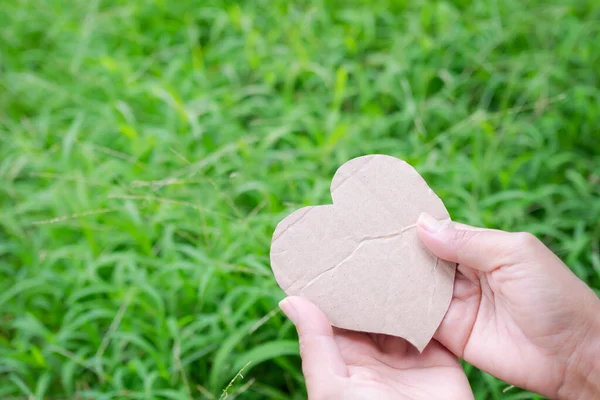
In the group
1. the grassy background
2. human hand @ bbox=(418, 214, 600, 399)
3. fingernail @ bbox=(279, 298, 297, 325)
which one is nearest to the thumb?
human hand @ bbox=(418, 214, 600, 399)

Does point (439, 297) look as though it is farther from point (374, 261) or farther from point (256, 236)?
point (256, 236)

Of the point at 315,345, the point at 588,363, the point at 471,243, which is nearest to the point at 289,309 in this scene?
the point at 315,345

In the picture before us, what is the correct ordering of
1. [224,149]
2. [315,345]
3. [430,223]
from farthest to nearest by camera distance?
[224,149] < [430,223] < [315,345]

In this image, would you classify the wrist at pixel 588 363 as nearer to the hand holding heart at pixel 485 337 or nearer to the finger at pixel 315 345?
the hand holding heart at pixel 485 337

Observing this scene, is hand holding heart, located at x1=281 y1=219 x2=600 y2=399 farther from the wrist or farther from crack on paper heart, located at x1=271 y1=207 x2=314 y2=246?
crack on paper heart, located at x1=271 y1=207 x2=314 y2=246

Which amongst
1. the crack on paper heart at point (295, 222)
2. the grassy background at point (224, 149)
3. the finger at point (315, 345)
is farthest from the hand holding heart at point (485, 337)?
the grassy background at point (224, 149)

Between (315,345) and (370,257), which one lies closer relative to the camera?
(315,345)

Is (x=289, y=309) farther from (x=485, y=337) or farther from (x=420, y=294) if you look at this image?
(x=485, y=337)
